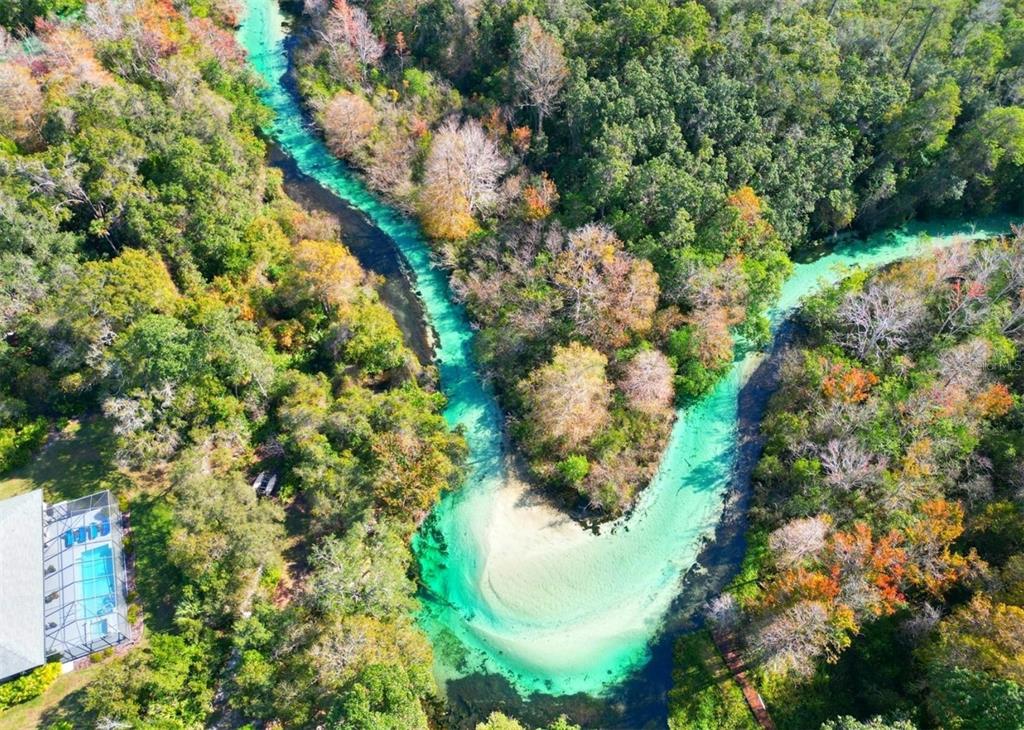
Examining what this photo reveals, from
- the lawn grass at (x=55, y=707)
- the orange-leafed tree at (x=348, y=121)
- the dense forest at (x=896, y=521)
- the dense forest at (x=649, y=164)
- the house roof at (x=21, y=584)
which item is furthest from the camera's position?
the orange-leafed tree at (x=348, y=121)

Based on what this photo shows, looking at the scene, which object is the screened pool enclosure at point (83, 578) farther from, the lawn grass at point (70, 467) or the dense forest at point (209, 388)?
the lawn grass at point (70, 467)

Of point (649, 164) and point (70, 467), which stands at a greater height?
point (649, 164)

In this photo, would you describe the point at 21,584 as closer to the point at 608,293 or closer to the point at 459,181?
the point at 608,293

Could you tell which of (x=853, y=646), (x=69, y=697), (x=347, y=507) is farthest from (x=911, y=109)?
(x=69, y=697)

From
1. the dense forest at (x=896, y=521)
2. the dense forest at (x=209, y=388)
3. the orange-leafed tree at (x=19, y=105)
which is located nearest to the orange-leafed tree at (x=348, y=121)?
the dense forest at (x=209, y=388)

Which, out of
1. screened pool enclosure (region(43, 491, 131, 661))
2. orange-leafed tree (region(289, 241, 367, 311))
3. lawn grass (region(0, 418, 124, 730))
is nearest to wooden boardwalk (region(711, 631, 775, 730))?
screened pool enclosure (region(43, 491, 131, 661))

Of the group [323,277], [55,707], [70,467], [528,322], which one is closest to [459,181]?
[323,277]
